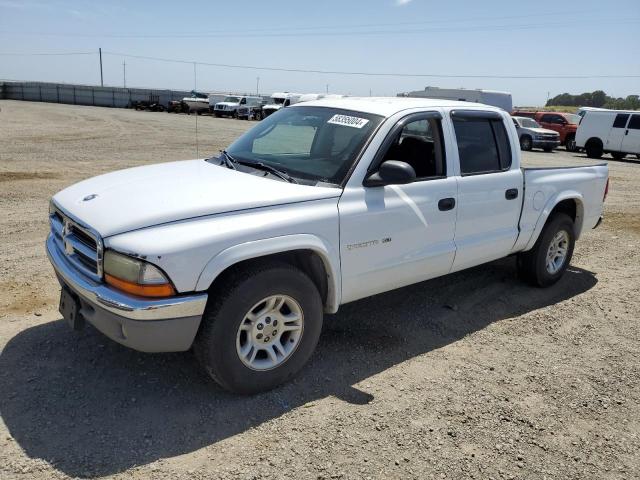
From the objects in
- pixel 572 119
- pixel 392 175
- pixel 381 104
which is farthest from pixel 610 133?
pixel 392 175

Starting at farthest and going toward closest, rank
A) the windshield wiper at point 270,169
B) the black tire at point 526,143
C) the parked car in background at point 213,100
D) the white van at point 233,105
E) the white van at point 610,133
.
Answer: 1. the parked car in background at point 213,100
2. the white van at point 233,105
3. the black tire at point 526,143
4. the white van at point 610,133
5. the windshield wiper at point 270,169

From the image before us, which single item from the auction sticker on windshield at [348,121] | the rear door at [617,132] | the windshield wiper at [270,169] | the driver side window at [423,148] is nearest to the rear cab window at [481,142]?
the driver side window at [423,148]

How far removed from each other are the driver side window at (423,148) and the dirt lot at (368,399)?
135 centimetres

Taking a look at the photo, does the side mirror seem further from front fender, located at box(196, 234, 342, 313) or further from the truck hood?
front fender, located at box(196, 234, 342, 313)

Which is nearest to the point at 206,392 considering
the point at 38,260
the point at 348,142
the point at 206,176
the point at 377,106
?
the point at 206,176

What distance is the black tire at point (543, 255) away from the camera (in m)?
5.45

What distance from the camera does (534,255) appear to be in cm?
550

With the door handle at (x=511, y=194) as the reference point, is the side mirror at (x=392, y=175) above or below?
above

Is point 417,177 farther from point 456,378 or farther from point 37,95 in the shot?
point 37,95

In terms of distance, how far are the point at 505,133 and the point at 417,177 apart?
132cm

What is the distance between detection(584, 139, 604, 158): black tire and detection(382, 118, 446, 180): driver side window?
21.2 m

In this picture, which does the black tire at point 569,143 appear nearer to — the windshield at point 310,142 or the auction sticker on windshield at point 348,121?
the windshield at point 310,142

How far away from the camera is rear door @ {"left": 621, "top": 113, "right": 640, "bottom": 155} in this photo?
21359 millimetres

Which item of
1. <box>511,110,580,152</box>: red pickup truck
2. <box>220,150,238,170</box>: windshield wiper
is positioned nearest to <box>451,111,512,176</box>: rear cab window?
<box>220,150,238,170</box>: windshield wiper
